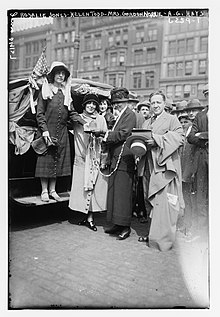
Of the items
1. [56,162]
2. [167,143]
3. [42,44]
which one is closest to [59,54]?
[42,44]

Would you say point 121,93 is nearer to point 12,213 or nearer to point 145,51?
point 145,51

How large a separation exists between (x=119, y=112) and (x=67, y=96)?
691 millimetres

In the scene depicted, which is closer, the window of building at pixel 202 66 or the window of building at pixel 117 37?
the window of building at pixel 202 66

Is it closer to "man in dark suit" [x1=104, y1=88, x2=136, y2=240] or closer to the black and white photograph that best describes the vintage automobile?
the black and white photograph

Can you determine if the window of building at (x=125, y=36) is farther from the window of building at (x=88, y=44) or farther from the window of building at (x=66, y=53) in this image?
the window of building at (x=66, y=53)

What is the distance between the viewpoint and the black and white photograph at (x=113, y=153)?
361cm

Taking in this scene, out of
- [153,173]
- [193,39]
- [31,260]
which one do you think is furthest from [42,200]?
[193,39]

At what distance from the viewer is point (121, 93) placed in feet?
13.7

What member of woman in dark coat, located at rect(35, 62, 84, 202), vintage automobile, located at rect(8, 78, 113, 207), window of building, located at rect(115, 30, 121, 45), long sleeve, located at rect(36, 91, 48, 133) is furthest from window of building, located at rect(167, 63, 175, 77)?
long sleeve, located at rect(36, 91, 48, 133)

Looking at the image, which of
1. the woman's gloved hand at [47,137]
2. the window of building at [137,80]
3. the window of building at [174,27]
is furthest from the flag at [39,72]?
the window of building at [174,27]

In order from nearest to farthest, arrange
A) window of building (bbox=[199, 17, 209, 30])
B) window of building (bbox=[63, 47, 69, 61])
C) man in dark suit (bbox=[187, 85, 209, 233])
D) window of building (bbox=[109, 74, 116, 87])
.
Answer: window of building (bbox=[199, 17, 209, 30]) < man in dark suit (bbox=[187, 85, 209, 233]) < window of building (bbox=[63, 47, 69, 61]) < window of building (bbox=[109, 74, 116, 87])

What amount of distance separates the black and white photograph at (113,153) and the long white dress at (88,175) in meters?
0.01

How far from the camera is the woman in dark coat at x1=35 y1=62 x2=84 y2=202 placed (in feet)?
13.8

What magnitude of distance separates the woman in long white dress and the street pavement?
1.33ft
